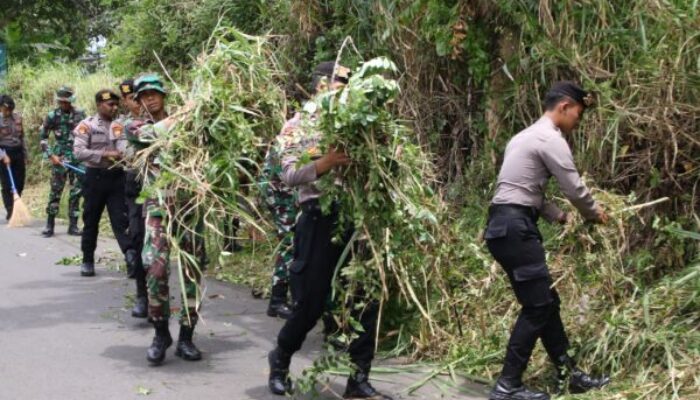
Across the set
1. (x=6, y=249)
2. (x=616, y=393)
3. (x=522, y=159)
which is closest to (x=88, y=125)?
(x=6, y=249)

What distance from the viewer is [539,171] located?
535 centimetres

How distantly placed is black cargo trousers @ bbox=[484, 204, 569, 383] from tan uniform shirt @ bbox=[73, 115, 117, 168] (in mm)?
4900

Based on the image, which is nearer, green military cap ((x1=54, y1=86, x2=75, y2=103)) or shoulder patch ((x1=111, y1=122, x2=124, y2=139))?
shoulder patch ((x1=111, y1=122, x2=124, y2=139))

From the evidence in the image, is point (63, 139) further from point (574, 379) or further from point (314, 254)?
point (574, 379)

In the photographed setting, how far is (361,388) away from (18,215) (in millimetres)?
9678

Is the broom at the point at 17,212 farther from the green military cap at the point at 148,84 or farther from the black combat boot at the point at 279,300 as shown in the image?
the green military cap at the point at 148,84

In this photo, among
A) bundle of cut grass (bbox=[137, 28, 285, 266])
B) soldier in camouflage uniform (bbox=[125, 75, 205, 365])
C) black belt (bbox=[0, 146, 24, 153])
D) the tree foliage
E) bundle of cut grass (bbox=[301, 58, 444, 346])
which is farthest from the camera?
the tree foliage

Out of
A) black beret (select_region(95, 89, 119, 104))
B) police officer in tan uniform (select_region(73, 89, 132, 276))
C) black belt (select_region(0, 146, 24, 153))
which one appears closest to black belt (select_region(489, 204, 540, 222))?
police officer in tan uniform (select_region(73, 89, 132, 276))

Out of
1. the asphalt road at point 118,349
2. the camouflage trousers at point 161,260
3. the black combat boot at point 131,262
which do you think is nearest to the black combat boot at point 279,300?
the asphalt road at point 118,349

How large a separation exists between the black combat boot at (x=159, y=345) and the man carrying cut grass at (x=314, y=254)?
1.28 meters

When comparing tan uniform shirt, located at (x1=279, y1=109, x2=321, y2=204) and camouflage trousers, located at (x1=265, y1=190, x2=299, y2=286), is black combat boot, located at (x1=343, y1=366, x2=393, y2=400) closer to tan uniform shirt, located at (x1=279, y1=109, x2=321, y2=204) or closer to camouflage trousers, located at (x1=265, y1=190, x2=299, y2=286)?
tan uniform shirt, located at (x1=279, y1=109, x2=321, y2=204)

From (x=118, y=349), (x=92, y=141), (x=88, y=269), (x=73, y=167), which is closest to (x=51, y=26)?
(x=73, y=167)

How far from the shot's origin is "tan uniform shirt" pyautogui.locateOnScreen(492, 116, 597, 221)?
5.22 metres

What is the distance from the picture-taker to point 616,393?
5.26m
